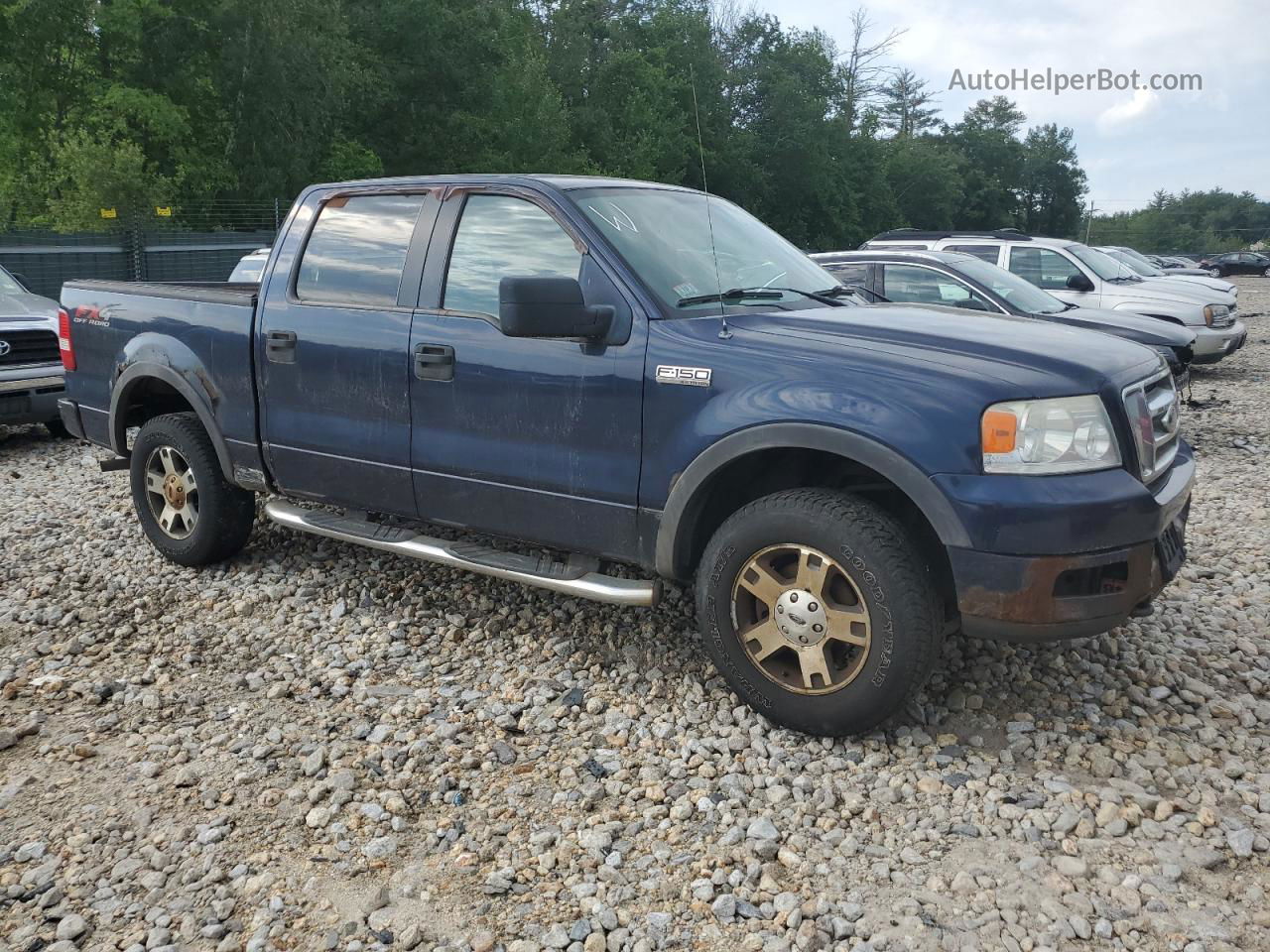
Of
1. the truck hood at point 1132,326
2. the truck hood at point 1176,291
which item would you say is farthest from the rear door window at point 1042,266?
the truck hood at point 1132,326

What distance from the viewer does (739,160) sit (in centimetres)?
5378

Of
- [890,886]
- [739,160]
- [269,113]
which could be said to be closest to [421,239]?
[890,886]

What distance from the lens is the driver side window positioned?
169 inches

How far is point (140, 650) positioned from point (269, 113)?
34990 millimetres

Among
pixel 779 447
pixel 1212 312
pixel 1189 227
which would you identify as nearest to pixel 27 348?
pixel 779 447

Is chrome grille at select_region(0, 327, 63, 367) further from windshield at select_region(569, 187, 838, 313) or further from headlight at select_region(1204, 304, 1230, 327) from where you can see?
headlight at select_region(1204, 304, 1230, 327)

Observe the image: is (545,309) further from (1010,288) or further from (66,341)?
(1010,288)

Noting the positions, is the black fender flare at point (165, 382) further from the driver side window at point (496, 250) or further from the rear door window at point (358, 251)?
the driver side window at point (496, 250)

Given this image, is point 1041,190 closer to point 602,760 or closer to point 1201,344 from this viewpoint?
point 1201,344

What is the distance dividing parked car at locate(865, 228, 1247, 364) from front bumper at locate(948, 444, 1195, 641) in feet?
32.7

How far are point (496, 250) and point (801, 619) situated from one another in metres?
1.95

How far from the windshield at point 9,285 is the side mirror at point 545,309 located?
812 cm

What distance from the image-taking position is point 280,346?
4922 millimetres

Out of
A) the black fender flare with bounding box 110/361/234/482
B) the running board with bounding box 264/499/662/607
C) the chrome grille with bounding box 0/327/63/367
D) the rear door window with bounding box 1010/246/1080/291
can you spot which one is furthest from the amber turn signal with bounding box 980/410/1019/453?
the rear door window with bounding box 1010/246/1080/291
